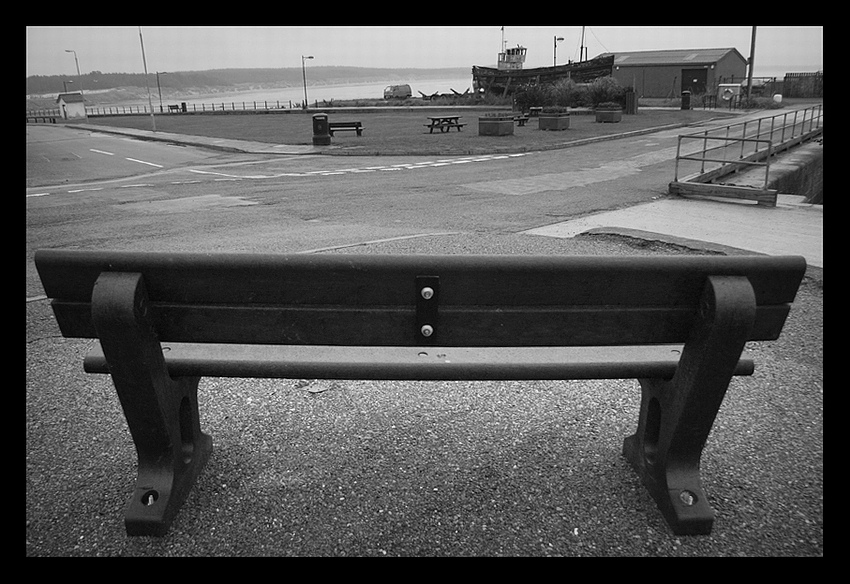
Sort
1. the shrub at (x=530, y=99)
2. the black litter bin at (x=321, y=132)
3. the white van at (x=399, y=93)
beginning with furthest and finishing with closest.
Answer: the white van at (x=399, y=93)
the shrub at (x=530, y=99)
the black litter bin at (x=321, y=132)

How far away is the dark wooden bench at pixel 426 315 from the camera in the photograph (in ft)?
8.07

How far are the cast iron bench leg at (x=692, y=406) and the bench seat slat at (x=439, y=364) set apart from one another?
6.8 inches

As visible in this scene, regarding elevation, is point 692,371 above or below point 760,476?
above

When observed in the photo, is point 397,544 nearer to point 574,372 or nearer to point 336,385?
point 574,372

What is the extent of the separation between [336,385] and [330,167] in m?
15.5

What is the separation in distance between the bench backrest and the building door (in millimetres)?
70765

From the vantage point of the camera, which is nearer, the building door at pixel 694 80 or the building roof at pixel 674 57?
the building door at pixel 694 80

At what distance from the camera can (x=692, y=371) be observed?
8.59 ft

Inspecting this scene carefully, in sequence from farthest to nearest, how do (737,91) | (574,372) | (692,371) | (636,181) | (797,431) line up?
(737,91) → (636,181) → (797,431) → (574,372) → (692,371)

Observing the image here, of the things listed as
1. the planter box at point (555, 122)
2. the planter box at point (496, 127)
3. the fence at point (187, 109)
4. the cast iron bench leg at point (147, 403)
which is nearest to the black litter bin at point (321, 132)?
the planter box at point (496, 127)

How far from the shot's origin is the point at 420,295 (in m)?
2.51

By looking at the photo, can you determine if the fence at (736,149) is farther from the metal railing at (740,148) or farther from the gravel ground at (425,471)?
the gravel ground at (425,471)

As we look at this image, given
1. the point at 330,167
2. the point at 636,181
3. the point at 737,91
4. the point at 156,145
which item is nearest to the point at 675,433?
the point at 636,181

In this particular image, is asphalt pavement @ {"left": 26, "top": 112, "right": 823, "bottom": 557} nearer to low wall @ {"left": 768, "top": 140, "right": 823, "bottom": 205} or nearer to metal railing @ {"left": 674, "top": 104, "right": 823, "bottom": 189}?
metal railing @ {"left": 674, "top": 104, "right": 823, "bottom": 189}
